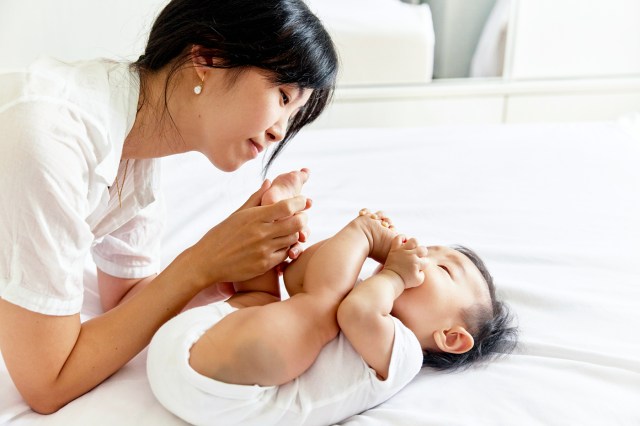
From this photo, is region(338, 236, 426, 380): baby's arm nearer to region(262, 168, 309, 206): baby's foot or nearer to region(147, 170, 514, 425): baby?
region(147, 170, 514, 425): baby

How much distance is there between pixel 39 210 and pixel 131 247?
0.42 m

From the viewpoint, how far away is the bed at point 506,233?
0.94 meters

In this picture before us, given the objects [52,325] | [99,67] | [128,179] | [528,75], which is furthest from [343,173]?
[528,75]

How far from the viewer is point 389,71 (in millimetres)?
2613

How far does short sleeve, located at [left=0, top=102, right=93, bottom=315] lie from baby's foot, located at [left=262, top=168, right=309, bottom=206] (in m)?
0.30

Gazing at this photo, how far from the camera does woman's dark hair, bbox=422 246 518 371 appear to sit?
1.04 meters

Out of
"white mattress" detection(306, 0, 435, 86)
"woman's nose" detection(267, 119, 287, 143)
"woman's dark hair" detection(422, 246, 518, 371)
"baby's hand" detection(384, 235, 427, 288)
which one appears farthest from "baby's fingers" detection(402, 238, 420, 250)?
"white mattress" detection(306, 0, 435, 86)

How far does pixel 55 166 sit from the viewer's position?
865 millimetres

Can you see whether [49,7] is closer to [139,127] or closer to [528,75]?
[139,127]

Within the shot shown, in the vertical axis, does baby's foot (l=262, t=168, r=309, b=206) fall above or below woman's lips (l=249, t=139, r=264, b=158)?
below

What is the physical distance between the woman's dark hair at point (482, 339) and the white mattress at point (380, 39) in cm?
157

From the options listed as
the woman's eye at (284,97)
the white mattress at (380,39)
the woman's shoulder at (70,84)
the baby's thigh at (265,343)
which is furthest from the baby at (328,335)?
the white mattress at (380,39)

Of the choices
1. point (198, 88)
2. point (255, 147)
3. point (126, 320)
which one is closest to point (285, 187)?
point (255, 147)

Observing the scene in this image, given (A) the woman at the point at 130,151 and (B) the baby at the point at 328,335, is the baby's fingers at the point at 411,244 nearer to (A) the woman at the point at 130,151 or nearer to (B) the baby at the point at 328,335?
(B) the baby at the point at 328,335
